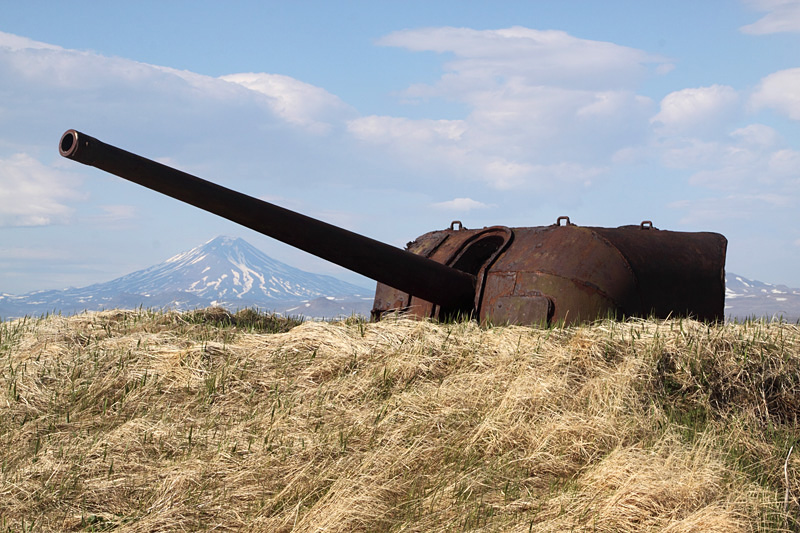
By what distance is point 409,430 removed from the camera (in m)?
4.23

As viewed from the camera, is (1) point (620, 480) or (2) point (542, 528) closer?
(2) point (542, 528)

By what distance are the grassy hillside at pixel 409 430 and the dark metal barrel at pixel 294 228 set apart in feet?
1.39

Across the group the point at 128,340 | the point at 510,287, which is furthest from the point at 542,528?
the point at 128,340

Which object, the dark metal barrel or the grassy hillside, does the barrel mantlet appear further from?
the grassy hillside

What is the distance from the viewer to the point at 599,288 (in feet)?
19.1

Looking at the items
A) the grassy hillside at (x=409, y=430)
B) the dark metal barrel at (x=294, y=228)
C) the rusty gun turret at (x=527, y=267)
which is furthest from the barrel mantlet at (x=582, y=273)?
the grassy hillside at (x=409, y=430)

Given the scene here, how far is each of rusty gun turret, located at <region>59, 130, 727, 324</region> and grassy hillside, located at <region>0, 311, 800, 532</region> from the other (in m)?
0.42

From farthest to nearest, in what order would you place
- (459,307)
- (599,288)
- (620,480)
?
(459,307), (599,288), (620,480)

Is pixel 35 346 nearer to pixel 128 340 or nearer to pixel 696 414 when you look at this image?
pixel 128 340

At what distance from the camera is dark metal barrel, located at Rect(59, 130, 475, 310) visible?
5.01 metres

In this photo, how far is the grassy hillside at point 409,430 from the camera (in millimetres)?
3574

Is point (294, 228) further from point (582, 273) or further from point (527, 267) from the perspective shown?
point (582, 273)

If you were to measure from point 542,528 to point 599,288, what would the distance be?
277cm

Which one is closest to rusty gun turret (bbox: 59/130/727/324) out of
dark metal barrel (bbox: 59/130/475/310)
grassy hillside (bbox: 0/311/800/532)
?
dark metal barrel (bbox: 59/130/475/310)
